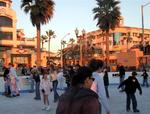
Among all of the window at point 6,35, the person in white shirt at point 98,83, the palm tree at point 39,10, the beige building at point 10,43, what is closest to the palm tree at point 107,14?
the palm tree at point 39,10

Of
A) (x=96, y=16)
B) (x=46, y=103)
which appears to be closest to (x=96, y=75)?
(x=46, y=103)

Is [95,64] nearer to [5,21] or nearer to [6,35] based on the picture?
[6,35]

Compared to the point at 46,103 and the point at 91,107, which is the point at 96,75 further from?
the point at 46,103

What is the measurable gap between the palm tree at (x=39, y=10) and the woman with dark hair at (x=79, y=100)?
3801cm

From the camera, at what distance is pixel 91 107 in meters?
3.52

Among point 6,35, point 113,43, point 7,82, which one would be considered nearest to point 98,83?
point 7,82

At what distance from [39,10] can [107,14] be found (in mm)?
11742

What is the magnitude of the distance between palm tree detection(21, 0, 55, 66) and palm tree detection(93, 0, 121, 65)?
948cm

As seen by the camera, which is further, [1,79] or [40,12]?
[40,12]

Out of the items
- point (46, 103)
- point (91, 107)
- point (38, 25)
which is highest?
point (38, 25)

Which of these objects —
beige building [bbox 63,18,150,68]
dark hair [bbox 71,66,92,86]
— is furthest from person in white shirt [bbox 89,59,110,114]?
beige building [bbox 63,18,150,68]

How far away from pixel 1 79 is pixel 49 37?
87.5 m

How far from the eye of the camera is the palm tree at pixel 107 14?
5088 cm

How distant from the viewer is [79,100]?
353 centimetres
